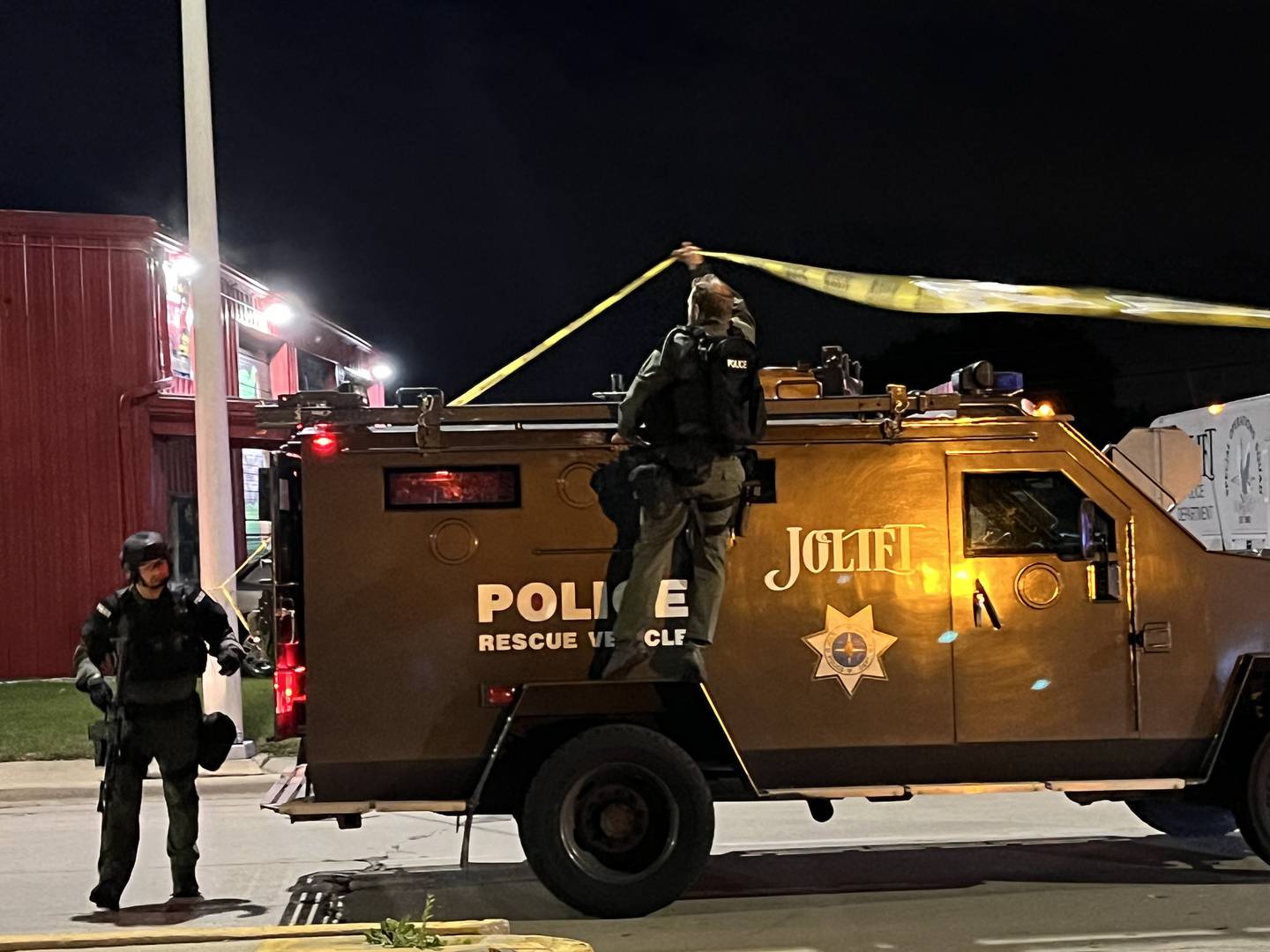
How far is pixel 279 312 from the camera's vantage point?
22719mm

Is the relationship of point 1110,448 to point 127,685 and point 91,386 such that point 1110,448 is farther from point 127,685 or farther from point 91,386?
point 91,386

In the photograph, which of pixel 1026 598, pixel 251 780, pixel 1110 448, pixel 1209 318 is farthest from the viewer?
pixel 251 780

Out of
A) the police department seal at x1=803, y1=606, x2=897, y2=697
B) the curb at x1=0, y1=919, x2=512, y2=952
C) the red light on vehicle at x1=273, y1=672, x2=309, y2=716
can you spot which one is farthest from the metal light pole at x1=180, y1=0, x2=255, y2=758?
the police department seal at x1=803, y1=606, x2=897, y2=697

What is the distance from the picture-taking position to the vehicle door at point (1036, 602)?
6484 mm

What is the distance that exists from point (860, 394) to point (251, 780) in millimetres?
6090

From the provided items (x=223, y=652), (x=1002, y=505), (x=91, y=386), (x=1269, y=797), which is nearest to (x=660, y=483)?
(x=1002, y=505)

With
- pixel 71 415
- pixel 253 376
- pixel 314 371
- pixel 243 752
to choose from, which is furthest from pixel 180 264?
Answer: pixel 243 752

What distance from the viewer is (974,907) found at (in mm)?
6410

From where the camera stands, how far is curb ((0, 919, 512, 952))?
493cm

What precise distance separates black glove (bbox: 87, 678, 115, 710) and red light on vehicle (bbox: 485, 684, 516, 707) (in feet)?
6.39

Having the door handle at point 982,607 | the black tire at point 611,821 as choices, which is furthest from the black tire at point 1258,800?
the black tire at point 611,821

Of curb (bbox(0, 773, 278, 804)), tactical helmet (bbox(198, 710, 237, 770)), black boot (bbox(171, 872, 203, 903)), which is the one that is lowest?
curb (bbox(0, 773, 278, 804))

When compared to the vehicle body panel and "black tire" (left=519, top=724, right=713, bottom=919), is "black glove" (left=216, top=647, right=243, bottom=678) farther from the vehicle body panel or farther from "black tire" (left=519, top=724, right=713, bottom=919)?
"black tire" (left=519, top=724, right=713, bottom=919)

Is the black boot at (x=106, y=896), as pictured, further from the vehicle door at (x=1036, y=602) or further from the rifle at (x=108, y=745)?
the vehicle door at (x=1036, y=602)
